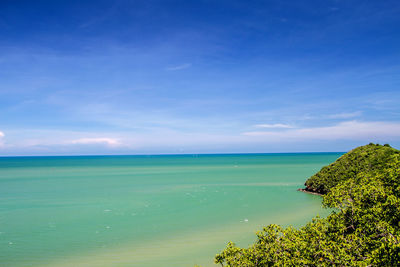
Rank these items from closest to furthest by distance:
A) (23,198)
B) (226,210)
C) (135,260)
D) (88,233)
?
(135,260), (88,233), (226,210), (23,198)

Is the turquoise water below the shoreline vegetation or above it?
below

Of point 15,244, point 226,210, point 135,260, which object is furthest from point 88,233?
point 226,210

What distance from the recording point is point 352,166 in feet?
120

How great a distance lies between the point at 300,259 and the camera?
926 cm

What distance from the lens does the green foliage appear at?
33719mm

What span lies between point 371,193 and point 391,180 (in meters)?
2.06

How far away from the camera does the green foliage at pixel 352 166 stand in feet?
111

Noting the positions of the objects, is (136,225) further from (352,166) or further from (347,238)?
(352,166)

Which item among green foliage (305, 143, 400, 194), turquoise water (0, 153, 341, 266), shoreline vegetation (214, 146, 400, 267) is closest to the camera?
shoreline vegetation (214, 146, 400, 267)

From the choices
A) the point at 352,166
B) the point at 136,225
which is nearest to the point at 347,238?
the point at 136,225

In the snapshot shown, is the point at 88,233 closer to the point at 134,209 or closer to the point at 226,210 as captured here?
the point at 134,209

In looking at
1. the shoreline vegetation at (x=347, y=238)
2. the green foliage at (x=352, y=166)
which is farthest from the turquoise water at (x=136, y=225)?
the shoreline vegetation at (x=347, y=238)

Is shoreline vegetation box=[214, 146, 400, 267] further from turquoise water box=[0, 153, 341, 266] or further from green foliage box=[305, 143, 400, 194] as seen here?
green foliage box=[305, 143, 400, 194]

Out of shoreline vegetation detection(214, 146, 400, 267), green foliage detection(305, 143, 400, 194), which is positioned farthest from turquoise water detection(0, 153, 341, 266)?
shoreline vegetation detection(214, 146, 400, 267)
